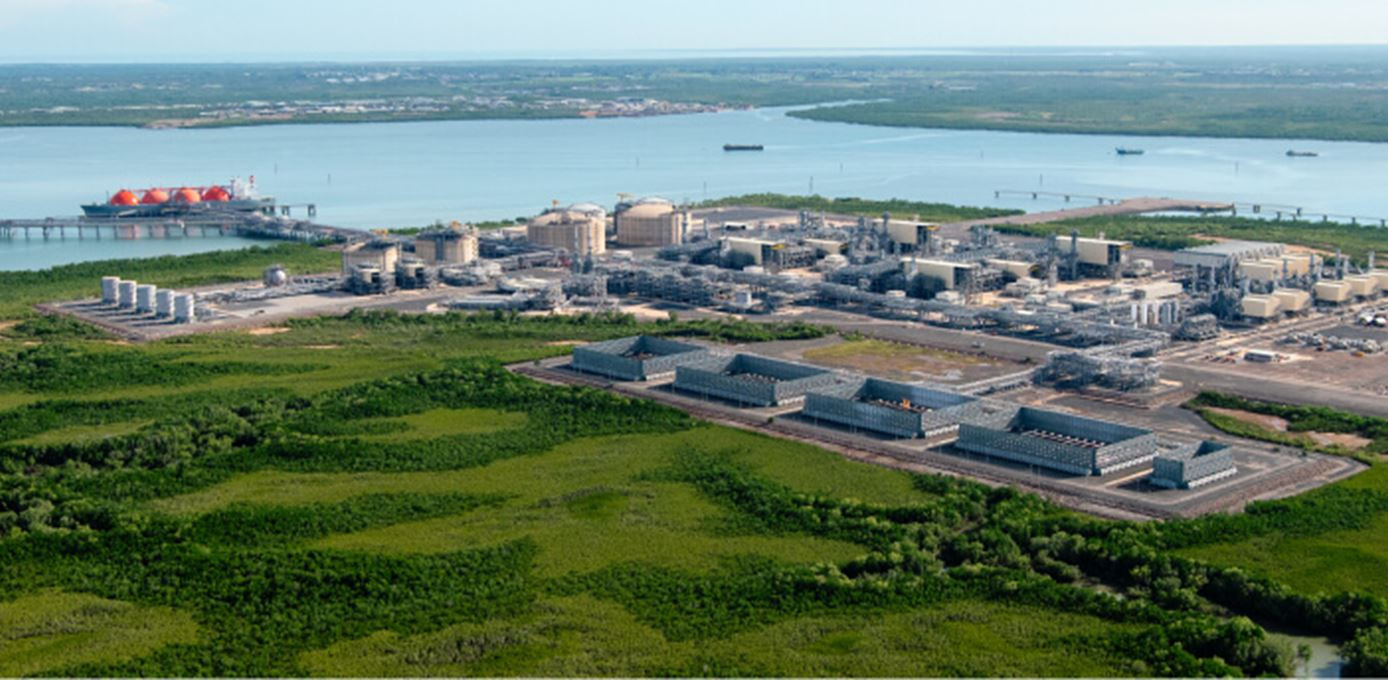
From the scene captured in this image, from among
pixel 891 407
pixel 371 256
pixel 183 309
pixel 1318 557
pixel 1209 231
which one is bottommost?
pixel 1318 557

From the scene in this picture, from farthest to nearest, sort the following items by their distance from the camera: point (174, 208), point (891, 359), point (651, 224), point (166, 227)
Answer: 1. point (174, 208)
2. point (166, 227)
3. point (651, 224)
4. point (891, 359)

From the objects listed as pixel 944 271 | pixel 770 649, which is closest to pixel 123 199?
pixel 944 271

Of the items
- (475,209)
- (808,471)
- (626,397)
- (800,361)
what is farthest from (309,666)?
(475,209)

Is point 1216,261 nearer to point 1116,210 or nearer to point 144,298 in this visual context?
point 1116,210

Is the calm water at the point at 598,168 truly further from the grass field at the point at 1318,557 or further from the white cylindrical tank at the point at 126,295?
the grass field at the point at 1318,557

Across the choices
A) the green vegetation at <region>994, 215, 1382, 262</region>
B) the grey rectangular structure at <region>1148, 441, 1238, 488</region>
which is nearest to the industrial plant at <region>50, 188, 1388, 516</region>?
the grey rectangular structure at <region>1148, 441, 1238, 488</region>

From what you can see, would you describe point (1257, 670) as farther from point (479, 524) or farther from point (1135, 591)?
point (479, 524)
